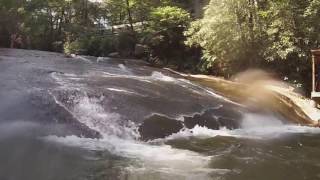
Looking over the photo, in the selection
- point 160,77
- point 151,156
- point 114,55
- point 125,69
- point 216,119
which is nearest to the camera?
point 151,156

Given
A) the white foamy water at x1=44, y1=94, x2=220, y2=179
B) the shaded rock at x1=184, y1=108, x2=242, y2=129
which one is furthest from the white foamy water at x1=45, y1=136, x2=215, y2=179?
the shaded rock at x1=184, y1=108, x2=242, y2=129

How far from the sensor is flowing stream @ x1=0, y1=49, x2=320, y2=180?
31.3ft

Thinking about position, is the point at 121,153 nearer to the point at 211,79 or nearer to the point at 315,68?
the point at 315,68

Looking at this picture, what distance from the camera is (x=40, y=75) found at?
57.0 ft

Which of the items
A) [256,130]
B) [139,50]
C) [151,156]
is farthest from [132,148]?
[139,50]

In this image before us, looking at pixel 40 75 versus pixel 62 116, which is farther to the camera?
pixel 40 75

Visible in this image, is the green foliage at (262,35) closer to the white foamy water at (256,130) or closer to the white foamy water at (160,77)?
the white foamy water at (160,77)

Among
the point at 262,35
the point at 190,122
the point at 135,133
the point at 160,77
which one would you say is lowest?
the point at 135,133

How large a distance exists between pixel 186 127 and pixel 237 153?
9.64 feet

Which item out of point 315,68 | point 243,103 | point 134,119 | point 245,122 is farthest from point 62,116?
point 315,68

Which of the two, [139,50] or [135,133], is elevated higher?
[139,50]

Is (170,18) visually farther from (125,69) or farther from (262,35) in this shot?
(262,35)

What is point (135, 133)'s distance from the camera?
12.7 meters

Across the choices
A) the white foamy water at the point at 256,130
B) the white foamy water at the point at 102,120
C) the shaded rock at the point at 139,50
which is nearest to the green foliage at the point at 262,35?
the white foamy water at the point at 256,130
